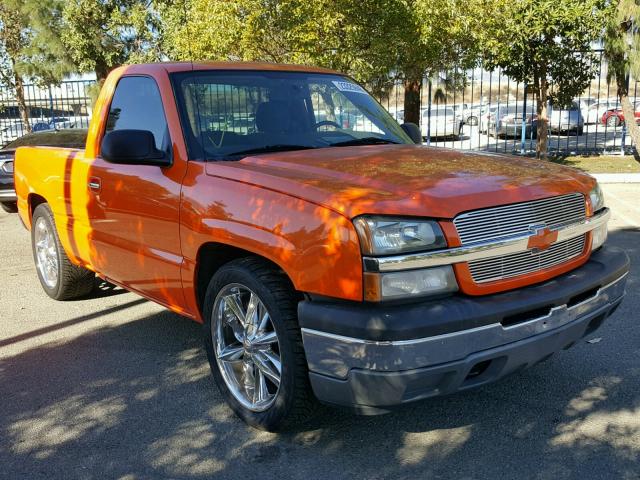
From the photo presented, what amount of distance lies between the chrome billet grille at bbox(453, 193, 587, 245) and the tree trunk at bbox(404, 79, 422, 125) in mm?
13015

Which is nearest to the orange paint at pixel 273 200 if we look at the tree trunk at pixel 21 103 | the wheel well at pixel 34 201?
the wheel well at pixel 34 201

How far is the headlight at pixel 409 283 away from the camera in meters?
2.79

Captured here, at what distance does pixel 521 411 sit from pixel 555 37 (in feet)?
44.0

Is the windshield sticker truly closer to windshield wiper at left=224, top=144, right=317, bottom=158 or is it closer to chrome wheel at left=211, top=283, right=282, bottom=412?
windshield wiper at left=224, top=144, right=317, bottom=158

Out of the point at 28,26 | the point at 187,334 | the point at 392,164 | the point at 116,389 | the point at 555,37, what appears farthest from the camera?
the point at 28,26

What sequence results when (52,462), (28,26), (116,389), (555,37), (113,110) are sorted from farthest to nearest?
(28,26) < (555,37) < (113,110) < (116,389) < (52,462)

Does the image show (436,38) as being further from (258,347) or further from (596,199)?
(258,347)

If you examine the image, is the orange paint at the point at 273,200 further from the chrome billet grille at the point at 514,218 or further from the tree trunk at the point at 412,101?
the tree trunk at the point at 412,101

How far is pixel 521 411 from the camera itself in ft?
12.0

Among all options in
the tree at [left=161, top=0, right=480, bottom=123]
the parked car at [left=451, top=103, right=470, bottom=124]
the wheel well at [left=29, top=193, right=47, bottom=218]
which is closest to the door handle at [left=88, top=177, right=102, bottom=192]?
the wheel well at [left=29, top=193, right=47, bottom=218]

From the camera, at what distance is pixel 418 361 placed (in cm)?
274

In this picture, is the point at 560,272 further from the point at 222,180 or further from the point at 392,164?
the point at 222,180

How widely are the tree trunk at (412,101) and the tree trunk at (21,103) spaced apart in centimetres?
1292

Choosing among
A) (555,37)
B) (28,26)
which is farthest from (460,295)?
(28,26)
